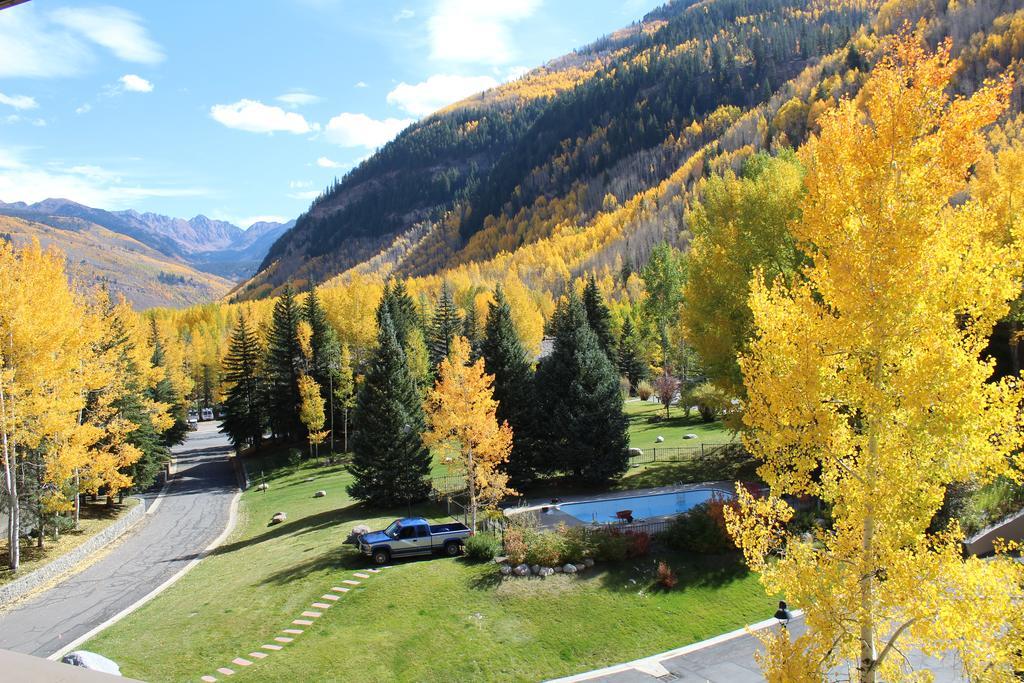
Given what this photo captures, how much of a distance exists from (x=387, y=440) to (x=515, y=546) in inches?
537

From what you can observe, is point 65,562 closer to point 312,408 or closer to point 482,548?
point 482,548

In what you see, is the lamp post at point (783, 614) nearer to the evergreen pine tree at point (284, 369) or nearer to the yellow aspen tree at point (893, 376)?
the yellow aspen tree at point (893, 376)

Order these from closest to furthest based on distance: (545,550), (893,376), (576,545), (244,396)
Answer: (893,376) < (545,550) < (576,545) < (244,396)

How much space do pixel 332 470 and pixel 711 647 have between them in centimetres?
3820

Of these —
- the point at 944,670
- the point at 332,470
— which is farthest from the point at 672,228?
the point at 944,670

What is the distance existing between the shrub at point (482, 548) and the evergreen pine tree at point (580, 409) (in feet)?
35.2

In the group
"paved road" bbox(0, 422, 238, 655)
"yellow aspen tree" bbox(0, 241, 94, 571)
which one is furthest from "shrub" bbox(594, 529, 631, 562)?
"yellow aspen tree" bbox(0, 241, 94, 571)

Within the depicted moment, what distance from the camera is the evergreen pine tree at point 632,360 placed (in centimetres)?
7069

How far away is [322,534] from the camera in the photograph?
2956 cm

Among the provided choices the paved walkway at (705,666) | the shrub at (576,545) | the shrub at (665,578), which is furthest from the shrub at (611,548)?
the paved walkway at (705,666)

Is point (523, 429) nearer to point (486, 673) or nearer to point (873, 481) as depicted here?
point (486, 673)

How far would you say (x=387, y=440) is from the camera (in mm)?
34250

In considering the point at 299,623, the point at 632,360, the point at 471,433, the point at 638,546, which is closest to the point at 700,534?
the point at 638,546

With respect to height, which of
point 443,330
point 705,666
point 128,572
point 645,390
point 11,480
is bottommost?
point 128,572
